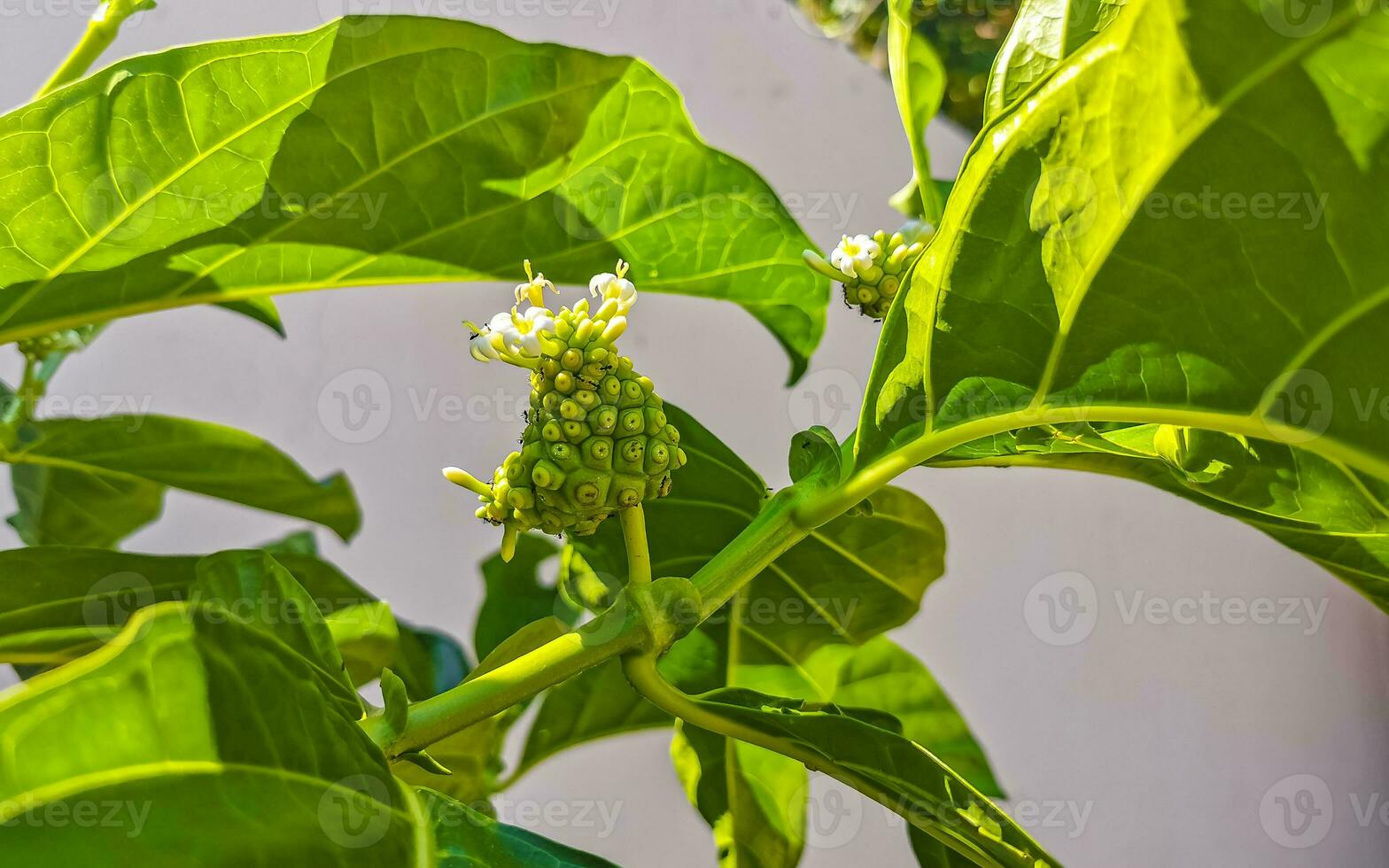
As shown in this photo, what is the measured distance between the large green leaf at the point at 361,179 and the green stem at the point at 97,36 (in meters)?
0.10

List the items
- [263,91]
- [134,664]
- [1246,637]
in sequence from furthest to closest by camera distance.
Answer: [1246,637], [263,91], [134,664]

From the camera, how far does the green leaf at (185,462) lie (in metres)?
0.47

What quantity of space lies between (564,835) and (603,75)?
24.0 inches

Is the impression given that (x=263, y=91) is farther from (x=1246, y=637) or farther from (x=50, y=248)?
(x=1246, y=637)

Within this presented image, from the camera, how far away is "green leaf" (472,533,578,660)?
1.68 feet

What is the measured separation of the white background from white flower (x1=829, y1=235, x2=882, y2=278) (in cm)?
45

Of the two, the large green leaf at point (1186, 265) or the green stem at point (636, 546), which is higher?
the large green leaf at point (1186, 265)

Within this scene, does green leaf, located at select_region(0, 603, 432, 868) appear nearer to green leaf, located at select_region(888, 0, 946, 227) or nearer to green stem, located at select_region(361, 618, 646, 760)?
green stem, located at select_region(361, 618, 646, 760)

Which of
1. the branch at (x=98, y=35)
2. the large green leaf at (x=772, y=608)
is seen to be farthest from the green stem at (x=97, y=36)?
the large green leaf at (x=772, y=608)

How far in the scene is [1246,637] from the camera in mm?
1000

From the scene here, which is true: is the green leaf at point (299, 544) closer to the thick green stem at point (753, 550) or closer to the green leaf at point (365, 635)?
the green leaf at point (365, 635)

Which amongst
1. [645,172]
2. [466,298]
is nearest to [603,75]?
[645,172]

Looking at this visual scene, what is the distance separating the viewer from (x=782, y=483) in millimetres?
860

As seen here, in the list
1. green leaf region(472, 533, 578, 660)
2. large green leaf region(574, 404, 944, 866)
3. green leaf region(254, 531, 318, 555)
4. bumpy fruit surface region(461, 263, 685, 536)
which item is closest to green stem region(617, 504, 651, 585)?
bumpy fruit surface region(461, 263, 685, 536)
